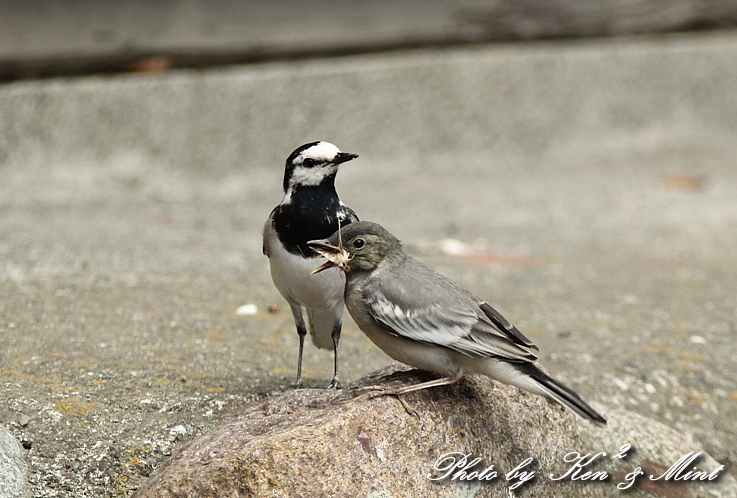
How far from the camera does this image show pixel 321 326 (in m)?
3.84

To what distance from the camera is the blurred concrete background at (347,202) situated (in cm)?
364

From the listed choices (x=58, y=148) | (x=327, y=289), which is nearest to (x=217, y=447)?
(x=327, y=289)

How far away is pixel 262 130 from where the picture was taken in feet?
24.1

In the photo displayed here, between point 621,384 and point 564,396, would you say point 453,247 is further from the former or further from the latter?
point 564,396

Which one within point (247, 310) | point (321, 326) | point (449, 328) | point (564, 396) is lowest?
point (247, 310)

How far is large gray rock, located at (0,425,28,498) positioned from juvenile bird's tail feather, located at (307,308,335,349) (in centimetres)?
124

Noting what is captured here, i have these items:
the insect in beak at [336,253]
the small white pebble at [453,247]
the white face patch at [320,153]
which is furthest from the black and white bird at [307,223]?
the small white pebble at [453,247]

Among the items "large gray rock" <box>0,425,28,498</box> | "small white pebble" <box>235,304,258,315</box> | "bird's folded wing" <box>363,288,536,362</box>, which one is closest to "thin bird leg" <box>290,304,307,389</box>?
"bird's folded wing" <box>363,288,536,362</box>

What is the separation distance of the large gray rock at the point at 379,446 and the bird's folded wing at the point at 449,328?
0.20 m

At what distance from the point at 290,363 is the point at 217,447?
1300 millimetres

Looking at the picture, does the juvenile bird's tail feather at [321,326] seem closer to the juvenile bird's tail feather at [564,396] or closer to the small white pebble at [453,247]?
the juvenile bird's tail feather at [564,396]

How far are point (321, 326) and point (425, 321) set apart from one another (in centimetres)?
104

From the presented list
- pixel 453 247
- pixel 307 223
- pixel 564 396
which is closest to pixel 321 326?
pixel 307 223

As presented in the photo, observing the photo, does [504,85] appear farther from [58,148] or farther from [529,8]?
[58,148]
